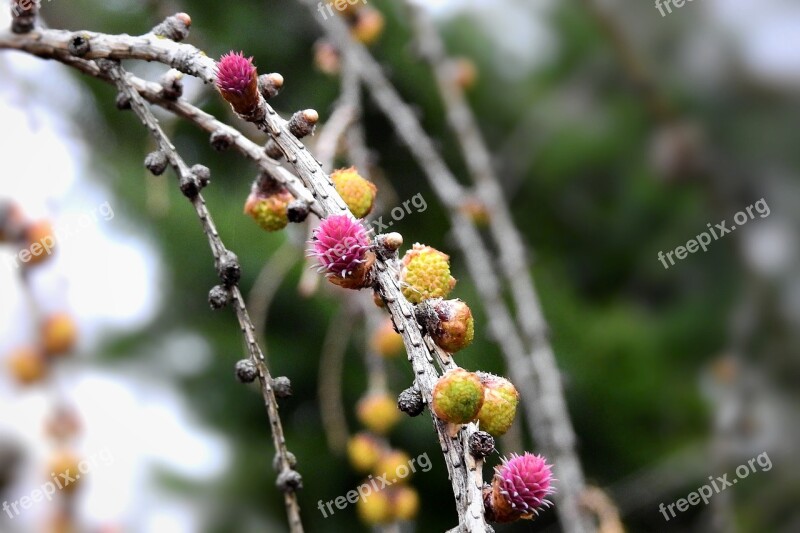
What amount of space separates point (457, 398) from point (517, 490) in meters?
0.11

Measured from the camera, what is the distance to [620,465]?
2977 mm

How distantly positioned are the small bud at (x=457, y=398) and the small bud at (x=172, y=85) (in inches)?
16.7

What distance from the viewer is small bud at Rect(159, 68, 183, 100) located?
2.56ft

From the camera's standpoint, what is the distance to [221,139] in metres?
0.77

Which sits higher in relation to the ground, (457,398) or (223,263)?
(223,263)

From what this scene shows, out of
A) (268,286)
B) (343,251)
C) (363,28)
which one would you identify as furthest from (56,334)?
(343,251)

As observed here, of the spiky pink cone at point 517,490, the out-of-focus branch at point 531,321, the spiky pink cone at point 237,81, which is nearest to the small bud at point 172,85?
the spiky pink cone at point 237,81

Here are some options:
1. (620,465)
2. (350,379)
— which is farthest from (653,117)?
(350,379)

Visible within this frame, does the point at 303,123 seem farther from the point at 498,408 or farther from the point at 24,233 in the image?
the point at 24,233

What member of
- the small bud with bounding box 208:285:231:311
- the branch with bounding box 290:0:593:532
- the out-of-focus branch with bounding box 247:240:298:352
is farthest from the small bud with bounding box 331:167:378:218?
the branch with bounding box 290:0:593:532

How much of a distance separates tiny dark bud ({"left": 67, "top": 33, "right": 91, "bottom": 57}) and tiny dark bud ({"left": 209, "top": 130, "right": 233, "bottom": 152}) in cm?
15

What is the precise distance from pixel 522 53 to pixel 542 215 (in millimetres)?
869

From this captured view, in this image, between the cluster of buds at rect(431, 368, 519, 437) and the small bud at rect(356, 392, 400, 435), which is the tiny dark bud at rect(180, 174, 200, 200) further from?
the small bud at rect(356, 392, 400, 435)

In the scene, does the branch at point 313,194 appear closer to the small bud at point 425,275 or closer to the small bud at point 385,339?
the small bud at point 425,275
